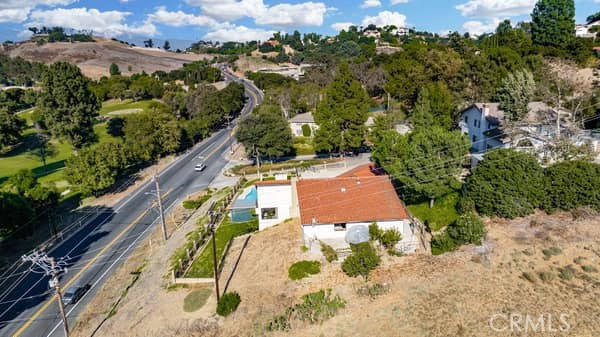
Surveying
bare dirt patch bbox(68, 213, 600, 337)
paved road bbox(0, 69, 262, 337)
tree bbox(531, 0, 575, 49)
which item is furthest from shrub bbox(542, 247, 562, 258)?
tree bbox(531, 0, 575, 49)

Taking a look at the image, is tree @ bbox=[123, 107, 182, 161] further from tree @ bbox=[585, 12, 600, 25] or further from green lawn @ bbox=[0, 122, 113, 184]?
tree @ bbox=[585, 12, 600, 25]

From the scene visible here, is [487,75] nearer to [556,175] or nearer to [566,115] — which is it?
[566,115]

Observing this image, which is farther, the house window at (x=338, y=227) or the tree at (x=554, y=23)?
the tree at (x=554, y=23)

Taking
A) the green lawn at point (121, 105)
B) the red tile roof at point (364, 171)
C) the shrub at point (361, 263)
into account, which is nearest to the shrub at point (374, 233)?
the shrub at point (361, 263)

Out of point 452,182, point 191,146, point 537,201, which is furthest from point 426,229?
point 191,146

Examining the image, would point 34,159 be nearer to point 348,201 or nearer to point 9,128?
point 9,128

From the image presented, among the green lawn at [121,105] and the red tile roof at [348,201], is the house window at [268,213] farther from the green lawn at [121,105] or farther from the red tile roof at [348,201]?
the green lawn at [121,105]

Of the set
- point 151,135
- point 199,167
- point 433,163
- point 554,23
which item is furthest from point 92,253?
point 554,23
